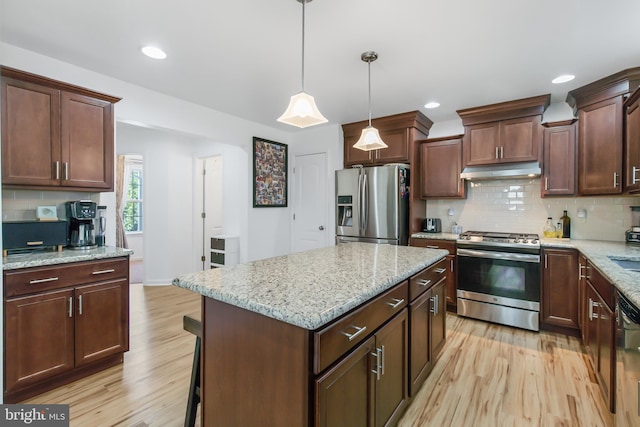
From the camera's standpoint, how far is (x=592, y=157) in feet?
9.71

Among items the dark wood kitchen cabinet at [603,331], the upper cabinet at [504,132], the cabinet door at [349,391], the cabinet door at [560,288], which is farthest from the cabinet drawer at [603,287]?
the upper cabinet at [504,132]

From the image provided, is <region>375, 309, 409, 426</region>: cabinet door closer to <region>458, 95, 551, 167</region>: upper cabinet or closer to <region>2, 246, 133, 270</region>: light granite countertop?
<region>2, 246, 133, 270</region>: light granite countertop

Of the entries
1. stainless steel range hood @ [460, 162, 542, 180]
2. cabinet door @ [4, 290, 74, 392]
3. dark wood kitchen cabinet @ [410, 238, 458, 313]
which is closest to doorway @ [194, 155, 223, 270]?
cabinet door @ [4, 290, 74, 392]

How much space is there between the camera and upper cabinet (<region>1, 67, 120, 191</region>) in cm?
212

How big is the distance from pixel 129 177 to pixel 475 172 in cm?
699

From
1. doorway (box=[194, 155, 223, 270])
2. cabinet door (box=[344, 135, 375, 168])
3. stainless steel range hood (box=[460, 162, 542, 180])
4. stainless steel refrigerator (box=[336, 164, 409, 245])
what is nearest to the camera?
stainless steel range hood (box=[460, 162, 542, 180])

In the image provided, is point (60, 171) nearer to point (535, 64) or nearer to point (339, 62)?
point (339, 62)

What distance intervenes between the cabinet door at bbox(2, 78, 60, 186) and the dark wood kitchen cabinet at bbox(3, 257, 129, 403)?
0.72 meters

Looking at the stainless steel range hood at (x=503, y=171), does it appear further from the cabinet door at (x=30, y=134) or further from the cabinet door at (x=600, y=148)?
the cabinet door at (x=30, y=134)

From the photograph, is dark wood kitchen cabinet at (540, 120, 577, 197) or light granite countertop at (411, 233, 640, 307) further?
dark wood kitchen cabinet at (540, 120, 577, 197)

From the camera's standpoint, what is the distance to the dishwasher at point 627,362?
4.26 ft

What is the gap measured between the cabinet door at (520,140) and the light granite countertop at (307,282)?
2034 mm

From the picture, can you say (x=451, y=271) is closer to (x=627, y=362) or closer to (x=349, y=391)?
(x=627, y=362)

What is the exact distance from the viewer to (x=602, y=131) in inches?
113
